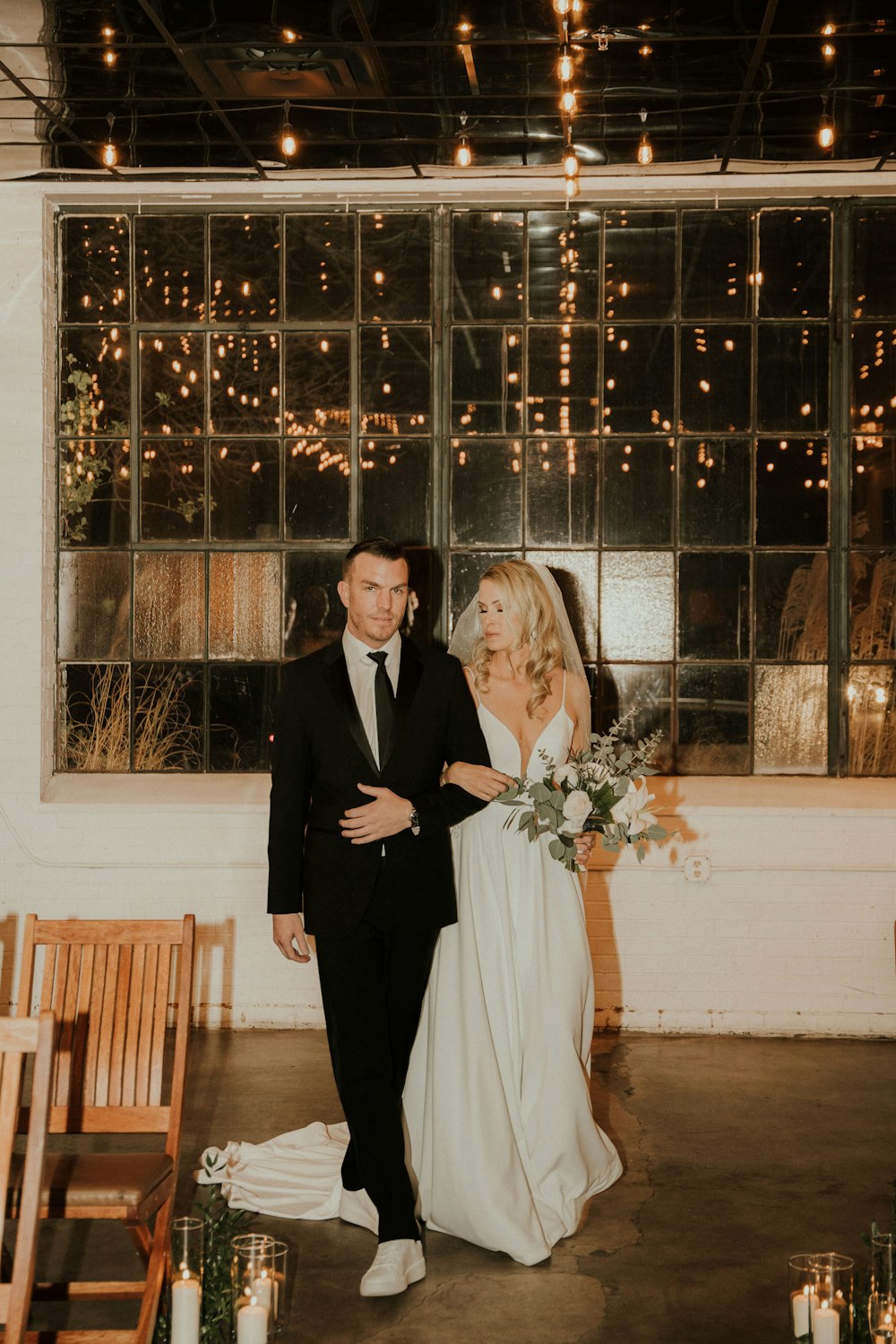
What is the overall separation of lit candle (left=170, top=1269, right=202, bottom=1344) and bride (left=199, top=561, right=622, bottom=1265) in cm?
113

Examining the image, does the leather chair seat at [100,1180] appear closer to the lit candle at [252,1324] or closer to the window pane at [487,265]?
the lit candle at [252,1324]

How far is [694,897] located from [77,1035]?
11.3 ft

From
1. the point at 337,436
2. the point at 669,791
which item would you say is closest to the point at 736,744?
the point at 669,791

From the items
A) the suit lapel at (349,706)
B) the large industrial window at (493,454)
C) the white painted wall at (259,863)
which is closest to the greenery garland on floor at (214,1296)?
the suit lapel at (349,706)

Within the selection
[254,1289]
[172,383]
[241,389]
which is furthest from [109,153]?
[254,1289]

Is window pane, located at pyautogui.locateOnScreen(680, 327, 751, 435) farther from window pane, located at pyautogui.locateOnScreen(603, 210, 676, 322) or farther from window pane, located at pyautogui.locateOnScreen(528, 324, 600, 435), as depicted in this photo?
window pane, located at pyautogui.locateOnScreen(528, 324, 600, 435)

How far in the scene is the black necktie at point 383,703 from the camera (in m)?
3.66

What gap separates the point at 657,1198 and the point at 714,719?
272cm

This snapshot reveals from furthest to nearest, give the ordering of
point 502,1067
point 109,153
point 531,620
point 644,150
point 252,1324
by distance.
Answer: point 109,153 < point 644,150 < point 531,620 < point 502,1067 < point 252,1324

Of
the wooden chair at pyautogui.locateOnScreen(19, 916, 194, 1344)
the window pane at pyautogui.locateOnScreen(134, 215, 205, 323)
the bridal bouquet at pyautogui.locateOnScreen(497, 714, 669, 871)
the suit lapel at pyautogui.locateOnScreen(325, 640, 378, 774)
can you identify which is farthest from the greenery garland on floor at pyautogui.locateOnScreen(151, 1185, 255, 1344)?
the window pane at pyautogui.locateOnScreen(134, 215, 205, 323)

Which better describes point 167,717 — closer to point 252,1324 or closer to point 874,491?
point 874,491

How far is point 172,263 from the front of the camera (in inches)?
252

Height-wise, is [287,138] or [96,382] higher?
[287,138]

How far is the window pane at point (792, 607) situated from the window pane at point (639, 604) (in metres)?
0.44
